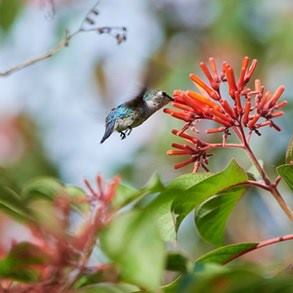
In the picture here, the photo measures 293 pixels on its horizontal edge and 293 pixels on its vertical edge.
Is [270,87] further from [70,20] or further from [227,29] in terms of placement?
[70,20]

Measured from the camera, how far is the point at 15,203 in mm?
1448

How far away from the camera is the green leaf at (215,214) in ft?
6.31

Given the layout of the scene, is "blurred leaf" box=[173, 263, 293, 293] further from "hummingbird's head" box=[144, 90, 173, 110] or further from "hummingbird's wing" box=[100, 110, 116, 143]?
"hummingbird's wing" box=[100, 110, 116, 143]

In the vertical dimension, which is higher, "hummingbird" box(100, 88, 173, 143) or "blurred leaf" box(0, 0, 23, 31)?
"blurred leaf" box(0, 0, 23, 31)

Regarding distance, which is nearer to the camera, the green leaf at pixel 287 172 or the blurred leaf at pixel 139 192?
the blurred leaf at pixel 139 192

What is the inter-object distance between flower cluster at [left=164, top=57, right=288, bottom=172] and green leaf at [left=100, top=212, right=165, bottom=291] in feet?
1.77

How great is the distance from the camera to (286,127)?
513 centimetres

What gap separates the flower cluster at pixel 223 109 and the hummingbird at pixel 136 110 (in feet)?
1.20

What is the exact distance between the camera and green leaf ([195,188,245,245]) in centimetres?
192

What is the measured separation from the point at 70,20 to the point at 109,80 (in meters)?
0.48

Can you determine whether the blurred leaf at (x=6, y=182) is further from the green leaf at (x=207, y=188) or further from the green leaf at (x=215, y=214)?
the green leaf at (x=215, y=214)

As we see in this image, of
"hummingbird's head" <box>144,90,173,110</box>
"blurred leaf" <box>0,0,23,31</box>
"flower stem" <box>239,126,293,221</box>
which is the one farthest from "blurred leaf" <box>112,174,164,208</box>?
"blurred leaf" <box>0,0,23,31</box>

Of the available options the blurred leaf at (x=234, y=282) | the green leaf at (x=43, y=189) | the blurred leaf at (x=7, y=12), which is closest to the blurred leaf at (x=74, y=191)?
the green leaf at (x=43, y=189)

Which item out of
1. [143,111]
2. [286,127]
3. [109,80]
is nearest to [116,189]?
[143,111]
